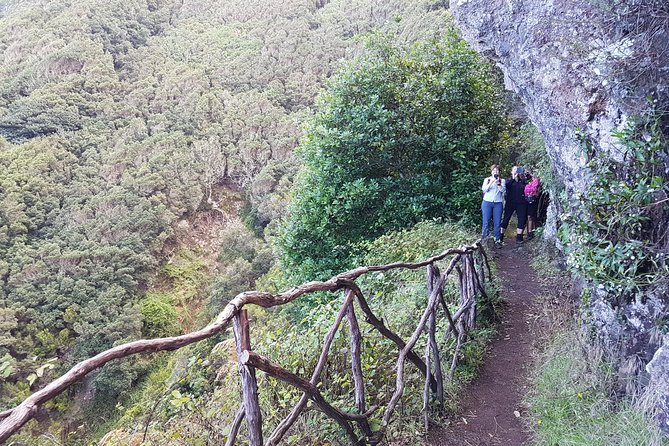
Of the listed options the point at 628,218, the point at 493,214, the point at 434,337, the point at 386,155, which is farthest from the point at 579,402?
the point at 386,155

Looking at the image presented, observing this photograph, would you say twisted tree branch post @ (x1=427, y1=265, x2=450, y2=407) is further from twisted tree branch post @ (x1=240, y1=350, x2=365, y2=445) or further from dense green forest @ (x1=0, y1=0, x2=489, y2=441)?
dense green forest @ (x1=0, y1=0, x2=489, y2=441)

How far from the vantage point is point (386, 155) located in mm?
9523

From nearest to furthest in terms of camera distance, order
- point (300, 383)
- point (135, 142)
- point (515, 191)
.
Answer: point (300, 383)
point (515, 191)
point (135, 142)

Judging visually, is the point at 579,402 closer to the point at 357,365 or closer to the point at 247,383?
the point at 357,365

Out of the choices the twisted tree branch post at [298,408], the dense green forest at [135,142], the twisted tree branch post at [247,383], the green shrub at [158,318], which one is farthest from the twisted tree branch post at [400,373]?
the green shrub at [158,318]

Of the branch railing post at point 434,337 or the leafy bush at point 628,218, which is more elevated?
the leafy bush at point 628,218

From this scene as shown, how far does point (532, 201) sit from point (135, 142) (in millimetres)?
34407

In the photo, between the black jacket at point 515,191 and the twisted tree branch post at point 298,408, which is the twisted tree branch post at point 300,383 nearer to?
the twisted tree branch post at point 298,408

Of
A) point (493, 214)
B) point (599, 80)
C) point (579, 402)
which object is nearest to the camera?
point (579, 402)

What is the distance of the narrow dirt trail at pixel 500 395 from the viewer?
142 inches

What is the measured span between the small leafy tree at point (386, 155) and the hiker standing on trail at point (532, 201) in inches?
40.2

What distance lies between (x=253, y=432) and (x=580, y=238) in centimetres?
304

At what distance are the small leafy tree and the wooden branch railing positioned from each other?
185 inches

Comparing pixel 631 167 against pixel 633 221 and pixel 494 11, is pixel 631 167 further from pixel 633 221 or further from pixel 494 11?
pixel 494 11
